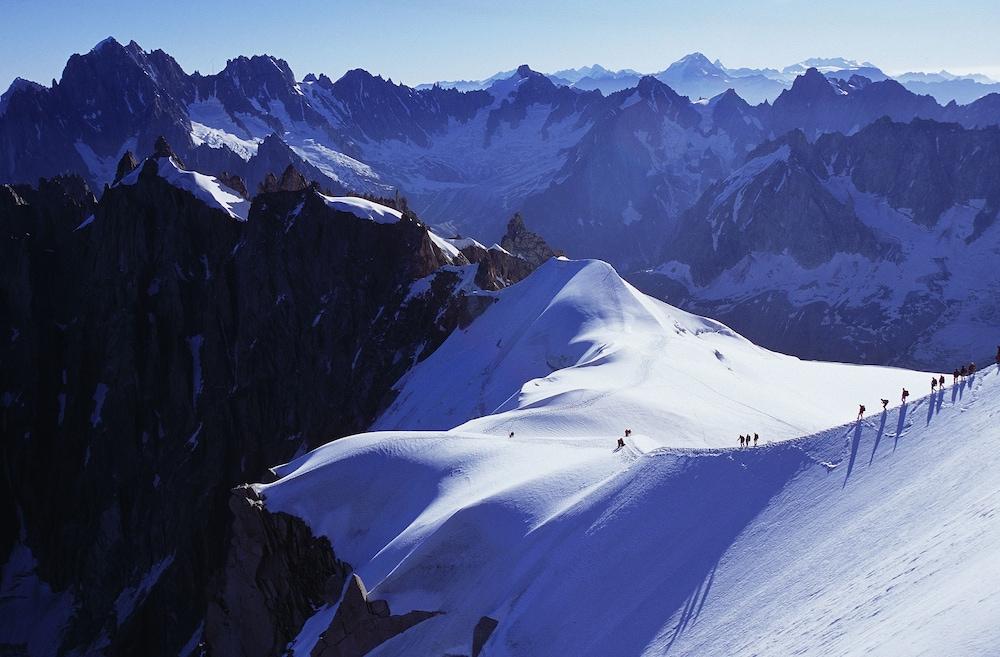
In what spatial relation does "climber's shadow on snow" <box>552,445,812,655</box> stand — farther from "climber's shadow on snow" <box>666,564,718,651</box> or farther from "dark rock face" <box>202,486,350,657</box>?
"dark rock face" <box>202,486,350,657</box>

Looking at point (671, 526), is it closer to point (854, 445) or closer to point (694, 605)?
point (694, 605)

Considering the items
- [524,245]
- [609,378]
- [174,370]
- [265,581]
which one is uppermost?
[174,370]

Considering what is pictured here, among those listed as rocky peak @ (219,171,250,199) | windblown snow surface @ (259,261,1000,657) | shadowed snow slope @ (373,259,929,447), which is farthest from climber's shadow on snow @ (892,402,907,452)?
rocky peak @ (219,171,250,199)

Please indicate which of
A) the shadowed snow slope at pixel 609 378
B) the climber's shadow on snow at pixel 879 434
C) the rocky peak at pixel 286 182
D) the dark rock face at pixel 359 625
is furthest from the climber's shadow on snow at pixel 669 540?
the rocky peak at pixel 286 182

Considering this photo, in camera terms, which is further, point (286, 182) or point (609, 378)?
point (286, 182)

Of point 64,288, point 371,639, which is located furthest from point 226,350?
point 371,639

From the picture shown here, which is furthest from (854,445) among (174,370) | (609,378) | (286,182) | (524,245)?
(524,245)

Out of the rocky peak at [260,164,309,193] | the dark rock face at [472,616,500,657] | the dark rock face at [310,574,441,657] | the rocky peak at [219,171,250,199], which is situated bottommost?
the dark rock face at [472,616,500,657]
